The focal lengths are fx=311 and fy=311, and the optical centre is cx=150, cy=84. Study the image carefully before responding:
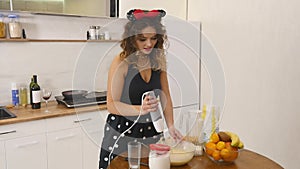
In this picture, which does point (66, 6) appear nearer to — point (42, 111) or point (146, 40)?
point (42, 111)

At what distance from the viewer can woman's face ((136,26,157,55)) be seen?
140 cm

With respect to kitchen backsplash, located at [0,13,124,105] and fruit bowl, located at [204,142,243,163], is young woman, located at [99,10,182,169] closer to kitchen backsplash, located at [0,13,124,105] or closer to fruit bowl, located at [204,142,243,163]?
fruit bowl, located at [204,142,243,163]

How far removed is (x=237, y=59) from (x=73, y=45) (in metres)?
1.53

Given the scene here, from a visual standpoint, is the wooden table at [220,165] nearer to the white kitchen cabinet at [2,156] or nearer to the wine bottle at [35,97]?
the white kitchen cabinet at [2,156]

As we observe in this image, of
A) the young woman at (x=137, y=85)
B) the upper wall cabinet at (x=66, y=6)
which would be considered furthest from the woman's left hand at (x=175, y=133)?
the upper wall cabinet at (x=66, y=6)

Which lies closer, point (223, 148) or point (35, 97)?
point (223, 148)

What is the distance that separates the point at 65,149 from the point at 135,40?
1339 millimetres

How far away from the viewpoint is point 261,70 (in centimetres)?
272

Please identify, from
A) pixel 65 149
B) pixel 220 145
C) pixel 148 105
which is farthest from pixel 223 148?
pixel 65 149

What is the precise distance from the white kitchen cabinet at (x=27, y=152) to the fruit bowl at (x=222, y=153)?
1366 mm

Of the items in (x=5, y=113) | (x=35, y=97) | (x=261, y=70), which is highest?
(x=261, y=70)

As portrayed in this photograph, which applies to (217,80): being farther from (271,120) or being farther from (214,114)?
(271,120)

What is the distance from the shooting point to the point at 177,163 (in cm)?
138

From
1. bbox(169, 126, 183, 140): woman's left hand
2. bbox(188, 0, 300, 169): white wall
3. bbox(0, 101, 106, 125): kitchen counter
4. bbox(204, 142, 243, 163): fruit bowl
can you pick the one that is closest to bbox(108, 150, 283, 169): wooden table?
bbox(204, 142, 243, 163): fruit bowl
